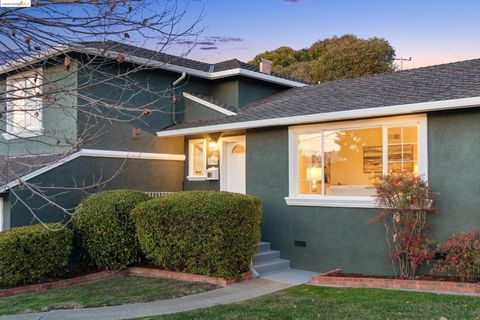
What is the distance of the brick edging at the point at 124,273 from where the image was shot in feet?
30.6

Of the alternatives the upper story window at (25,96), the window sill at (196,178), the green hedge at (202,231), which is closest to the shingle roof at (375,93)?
the window sill at (196,178)

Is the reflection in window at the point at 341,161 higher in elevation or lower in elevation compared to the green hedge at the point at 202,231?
higher

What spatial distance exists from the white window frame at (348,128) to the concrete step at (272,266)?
1.37 meters

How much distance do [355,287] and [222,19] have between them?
5.28m

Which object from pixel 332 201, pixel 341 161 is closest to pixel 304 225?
pixel 332 201

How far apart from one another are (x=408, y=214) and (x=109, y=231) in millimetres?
6400

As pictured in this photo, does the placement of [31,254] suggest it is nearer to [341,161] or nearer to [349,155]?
[341,161]

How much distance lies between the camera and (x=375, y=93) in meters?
11.0

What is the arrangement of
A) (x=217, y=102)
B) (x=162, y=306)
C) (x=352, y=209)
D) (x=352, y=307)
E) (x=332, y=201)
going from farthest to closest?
1. (x=217, y=102)
2. (x=332, y=201)
3. (x=352, y=209)
4. (x=162, y=306)
5. (x=352, y=307)

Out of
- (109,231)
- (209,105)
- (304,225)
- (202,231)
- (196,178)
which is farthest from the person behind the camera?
(196,178)

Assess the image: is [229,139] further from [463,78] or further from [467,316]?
[467,316]

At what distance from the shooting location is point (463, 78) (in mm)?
10125

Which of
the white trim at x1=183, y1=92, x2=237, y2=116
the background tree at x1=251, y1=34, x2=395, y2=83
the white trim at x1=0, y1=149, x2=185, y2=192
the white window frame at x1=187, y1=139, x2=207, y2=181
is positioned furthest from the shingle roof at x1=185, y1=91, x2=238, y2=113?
the background tree at x1=251, y1=34, x2=395, y2=83

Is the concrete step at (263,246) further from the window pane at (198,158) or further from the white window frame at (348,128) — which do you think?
the window pane at (198,158)
